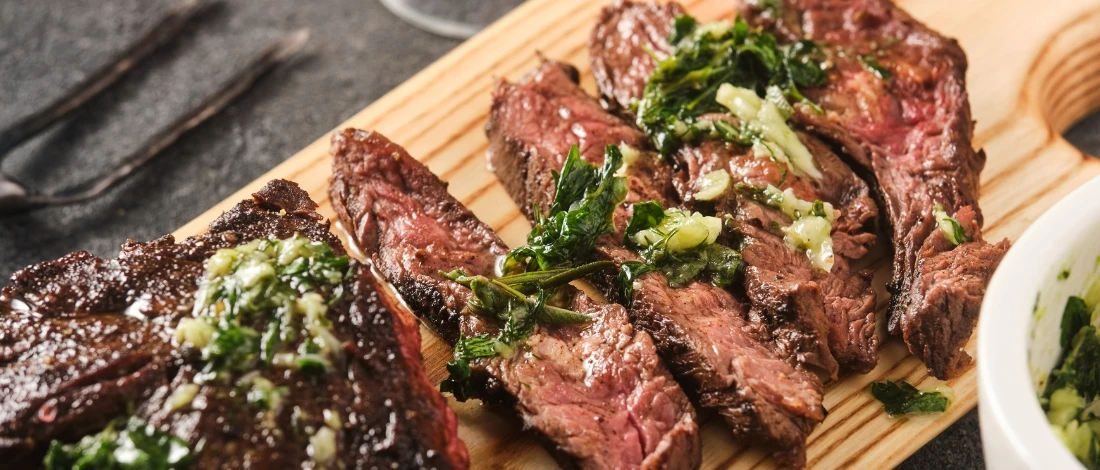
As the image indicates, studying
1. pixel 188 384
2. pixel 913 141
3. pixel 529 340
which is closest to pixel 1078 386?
pixel 913 141

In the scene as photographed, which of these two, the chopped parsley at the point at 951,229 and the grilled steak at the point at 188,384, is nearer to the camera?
the grilled steak at the point at 188,384

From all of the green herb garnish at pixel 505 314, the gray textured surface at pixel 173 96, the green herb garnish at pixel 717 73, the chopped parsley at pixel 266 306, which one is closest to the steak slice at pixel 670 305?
the green herb garnish at pixel 717 73

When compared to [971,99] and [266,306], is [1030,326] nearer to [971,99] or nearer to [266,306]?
[971,99]

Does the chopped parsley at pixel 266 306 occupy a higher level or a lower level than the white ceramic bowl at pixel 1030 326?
higher

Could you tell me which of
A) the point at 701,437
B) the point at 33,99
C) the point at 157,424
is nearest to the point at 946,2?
the point at 701,437

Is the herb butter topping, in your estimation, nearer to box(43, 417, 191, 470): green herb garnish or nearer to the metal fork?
box(43, 417, 191, 470): green herb garnish

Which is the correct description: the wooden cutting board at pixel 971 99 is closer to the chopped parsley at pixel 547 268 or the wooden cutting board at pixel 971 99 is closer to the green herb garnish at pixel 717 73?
the chopped parsley at pixel 547 268
